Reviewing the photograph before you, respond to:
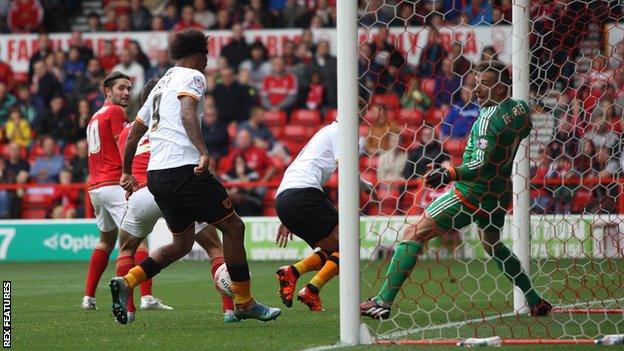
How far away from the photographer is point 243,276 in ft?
27.5

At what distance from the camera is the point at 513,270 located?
8.77 m

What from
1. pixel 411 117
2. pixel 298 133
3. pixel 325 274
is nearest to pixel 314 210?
pixel 325 274

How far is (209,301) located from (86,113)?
30.0ft

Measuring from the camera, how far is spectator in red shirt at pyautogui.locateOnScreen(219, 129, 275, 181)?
19.0 meters

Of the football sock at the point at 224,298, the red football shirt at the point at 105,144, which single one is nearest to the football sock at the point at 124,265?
the football sock at the point at 224,298

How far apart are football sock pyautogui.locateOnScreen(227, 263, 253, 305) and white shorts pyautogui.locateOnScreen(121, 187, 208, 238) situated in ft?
3.78

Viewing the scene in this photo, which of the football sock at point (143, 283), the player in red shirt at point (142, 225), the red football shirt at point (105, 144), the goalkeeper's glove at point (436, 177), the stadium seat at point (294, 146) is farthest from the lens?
the stadium seat at point (294, 146)

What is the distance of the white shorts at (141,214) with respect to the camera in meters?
9.49

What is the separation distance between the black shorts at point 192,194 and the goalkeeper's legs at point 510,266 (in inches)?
73.6

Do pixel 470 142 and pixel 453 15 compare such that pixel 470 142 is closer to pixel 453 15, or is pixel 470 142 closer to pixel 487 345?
pixel 487 345

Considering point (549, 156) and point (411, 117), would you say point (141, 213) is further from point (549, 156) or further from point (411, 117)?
point (411, 117)

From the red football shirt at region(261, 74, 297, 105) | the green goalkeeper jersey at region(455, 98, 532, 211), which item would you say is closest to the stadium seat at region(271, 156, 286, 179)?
the red football shirt at region(261, 74, 297, 105)

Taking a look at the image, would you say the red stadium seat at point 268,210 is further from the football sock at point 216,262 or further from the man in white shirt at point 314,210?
the football sock at point 216,262

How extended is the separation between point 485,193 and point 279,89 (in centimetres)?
1224
